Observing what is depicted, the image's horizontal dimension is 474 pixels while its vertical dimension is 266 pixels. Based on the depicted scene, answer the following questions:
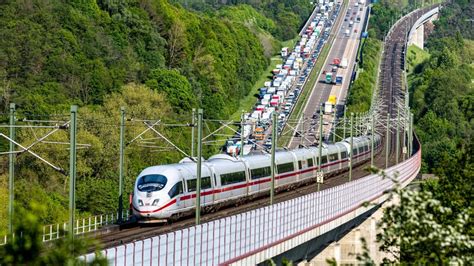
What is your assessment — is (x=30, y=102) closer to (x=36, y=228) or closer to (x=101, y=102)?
(x=101, y=102)

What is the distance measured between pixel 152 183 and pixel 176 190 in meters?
0.93

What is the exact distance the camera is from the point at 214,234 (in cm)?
4050

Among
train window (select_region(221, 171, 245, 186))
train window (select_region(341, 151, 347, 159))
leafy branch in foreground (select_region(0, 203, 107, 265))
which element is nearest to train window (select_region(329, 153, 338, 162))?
train window (select_region(341, 151, 347, 159))

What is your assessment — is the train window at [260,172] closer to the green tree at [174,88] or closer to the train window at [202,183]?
the train window at [202,183]

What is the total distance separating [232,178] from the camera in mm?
60344

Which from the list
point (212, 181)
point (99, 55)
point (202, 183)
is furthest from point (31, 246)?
point (99, 55)

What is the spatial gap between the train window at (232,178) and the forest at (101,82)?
128 inches

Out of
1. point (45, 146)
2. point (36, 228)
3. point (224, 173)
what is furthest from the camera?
point (45, 146)

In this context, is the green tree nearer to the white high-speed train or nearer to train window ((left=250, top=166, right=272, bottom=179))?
the white high-speed train

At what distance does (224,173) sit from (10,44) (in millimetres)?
67002

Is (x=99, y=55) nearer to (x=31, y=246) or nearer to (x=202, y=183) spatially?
(x=202, y=183)

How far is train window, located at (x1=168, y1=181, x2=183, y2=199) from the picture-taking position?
2016 inches

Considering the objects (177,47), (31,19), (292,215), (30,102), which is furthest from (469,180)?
(177,47)

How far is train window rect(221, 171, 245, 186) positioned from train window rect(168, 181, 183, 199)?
21.2 feet
